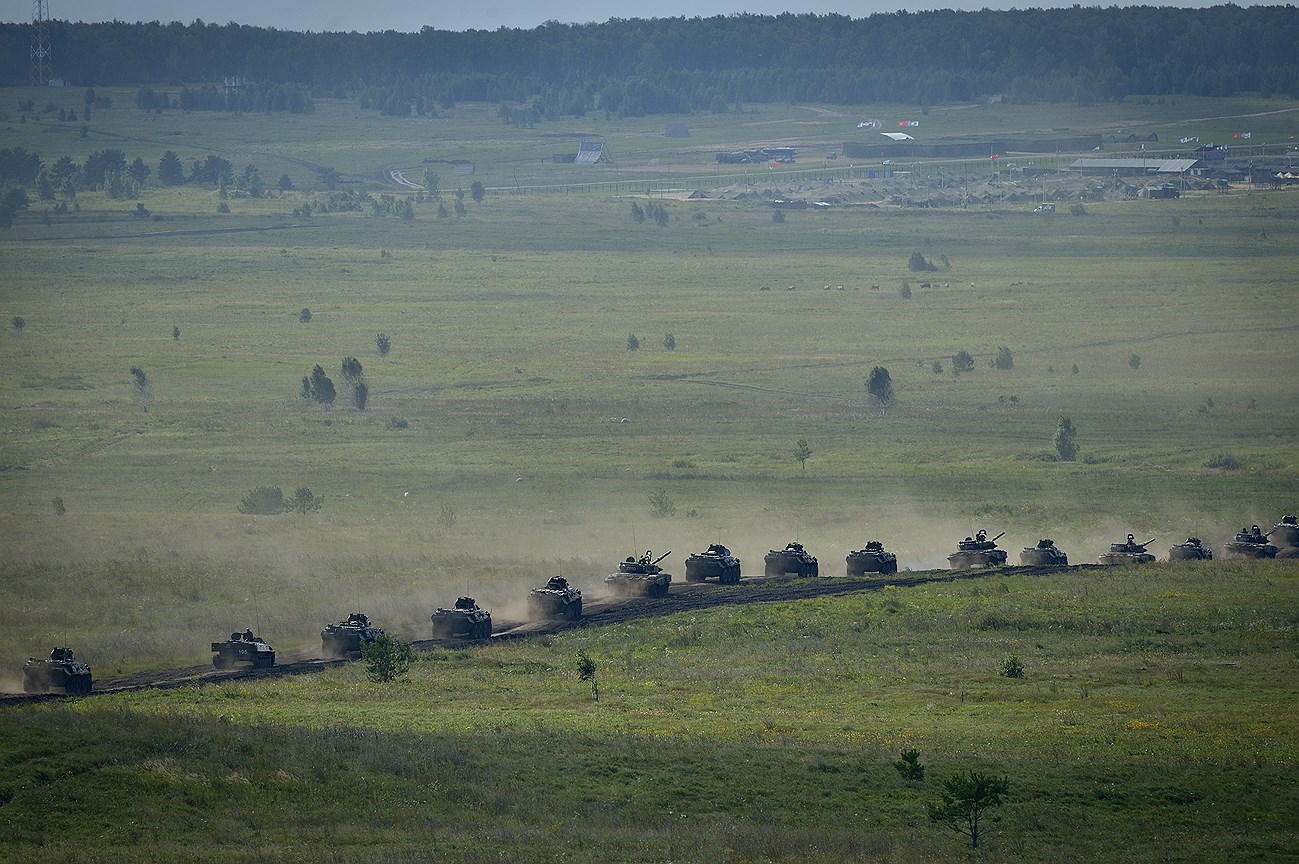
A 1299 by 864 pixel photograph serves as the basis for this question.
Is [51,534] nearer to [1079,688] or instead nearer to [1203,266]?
[1079,688]

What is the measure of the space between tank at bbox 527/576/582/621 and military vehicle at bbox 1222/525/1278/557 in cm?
3084

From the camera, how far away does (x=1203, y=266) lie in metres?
191

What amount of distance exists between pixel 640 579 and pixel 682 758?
27627 millimetres

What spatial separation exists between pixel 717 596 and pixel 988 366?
80.3 metres

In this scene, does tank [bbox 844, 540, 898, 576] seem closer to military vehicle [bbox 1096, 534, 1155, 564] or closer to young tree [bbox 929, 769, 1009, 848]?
military vehicle [bbox 1096, 534, 1155, 564]

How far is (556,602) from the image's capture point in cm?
6041

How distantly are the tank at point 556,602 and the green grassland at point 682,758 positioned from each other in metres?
6.10

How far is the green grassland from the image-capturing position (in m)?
32.2

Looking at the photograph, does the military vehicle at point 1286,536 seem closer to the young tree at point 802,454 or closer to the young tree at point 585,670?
the young tree at point 802,454

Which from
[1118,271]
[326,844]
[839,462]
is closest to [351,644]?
[326,844]

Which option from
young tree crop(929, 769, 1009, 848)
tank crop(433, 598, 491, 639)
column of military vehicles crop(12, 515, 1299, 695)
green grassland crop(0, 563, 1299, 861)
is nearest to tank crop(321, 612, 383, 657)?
column of military vehicles crop(12, 515, 1299, 695)

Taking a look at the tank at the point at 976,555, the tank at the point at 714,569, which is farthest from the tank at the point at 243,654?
the tank at the point at 976,555

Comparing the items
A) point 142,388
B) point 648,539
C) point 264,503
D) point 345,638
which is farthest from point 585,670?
point 142,388

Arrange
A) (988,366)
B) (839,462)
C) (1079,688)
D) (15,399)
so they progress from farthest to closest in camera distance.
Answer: (988,366) → (15,399) → (839,462) → (1079,688)
